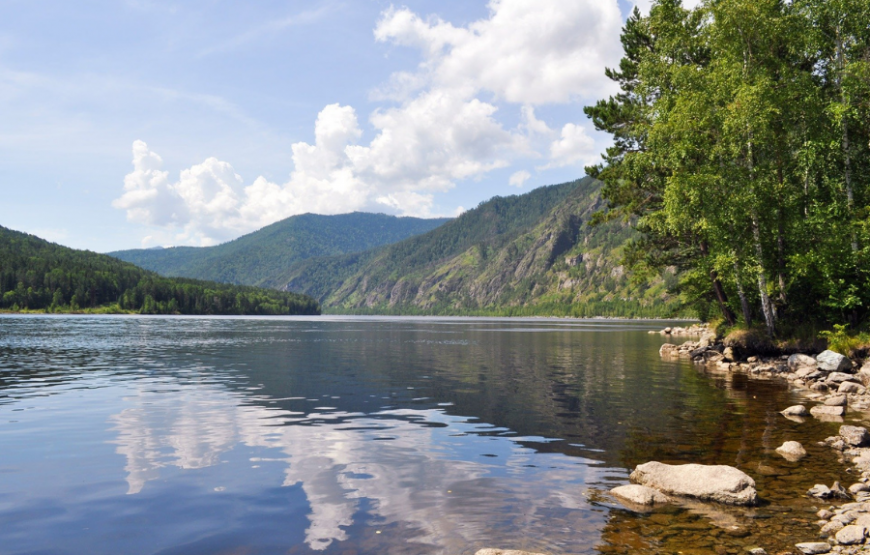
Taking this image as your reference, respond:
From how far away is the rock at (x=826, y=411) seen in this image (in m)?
24.9

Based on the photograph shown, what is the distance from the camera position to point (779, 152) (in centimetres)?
3925

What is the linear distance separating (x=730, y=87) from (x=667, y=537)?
37344 millimetres

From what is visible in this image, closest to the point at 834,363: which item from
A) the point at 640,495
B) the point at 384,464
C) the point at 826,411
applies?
the point at 826,411

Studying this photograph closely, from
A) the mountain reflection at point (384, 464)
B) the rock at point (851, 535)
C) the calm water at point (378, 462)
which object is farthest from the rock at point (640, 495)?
the rock at point (851, 535)

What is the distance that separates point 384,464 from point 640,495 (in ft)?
25.7

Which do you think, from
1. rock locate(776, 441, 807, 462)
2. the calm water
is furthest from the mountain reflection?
rock locate(776, 441, 807, 462)

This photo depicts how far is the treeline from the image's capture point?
3606 cm

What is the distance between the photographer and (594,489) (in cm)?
1491

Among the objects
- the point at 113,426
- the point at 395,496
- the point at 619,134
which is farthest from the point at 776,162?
the point at 113,426

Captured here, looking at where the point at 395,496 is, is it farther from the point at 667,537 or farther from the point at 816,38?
the point at 816,38

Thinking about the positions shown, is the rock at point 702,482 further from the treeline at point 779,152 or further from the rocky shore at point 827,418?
the treeline at point 779,152

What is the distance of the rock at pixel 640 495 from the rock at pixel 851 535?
3726 mm

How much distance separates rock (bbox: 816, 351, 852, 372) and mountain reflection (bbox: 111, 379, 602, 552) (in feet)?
86.1

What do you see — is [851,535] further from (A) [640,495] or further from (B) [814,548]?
(A) [640,495]
